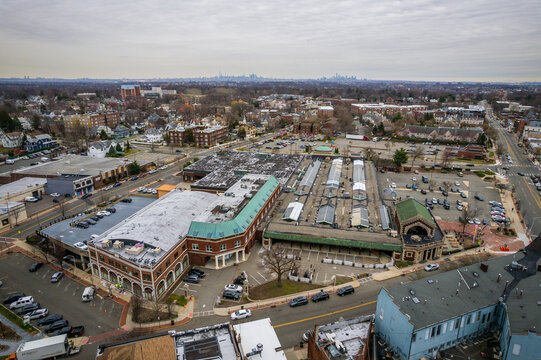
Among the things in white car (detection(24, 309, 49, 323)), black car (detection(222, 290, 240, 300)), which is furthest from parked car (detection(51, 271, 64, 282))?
black car (detection(222, 290, 240, 300))

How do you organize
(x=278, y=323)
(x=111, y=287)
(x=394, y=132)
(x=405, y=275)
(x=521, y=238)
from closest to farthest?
(x=278, y=323), (x=111, y=287), (x=405, y=275), (x=521, y=238), (x=394, y=132)

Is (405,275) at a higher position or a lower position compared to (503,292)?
lower

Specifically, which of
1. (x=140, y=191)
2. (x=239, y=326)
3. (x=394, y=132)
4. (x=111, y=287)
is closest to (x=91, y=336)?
(x=111, y=287)

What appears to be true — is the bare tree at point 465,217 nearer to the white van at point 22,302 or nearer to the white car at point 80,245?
the white car at point 80,245

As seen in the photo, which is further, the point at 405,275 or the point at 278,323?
the point at 405,275

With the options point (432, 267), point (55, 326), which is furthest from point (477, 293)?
point (55, 326)

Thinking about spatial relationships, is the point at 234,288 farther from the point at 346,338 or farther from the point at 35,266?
the point at 35,266

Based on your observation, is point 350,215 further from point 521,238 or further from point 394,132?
point 394,132

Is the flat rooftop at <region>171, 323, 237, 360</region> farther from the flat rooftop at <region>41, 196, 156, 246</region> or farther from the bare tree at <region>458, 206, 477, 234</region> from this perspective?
the bare tree at <region>458, 206, 477, 234</region>
